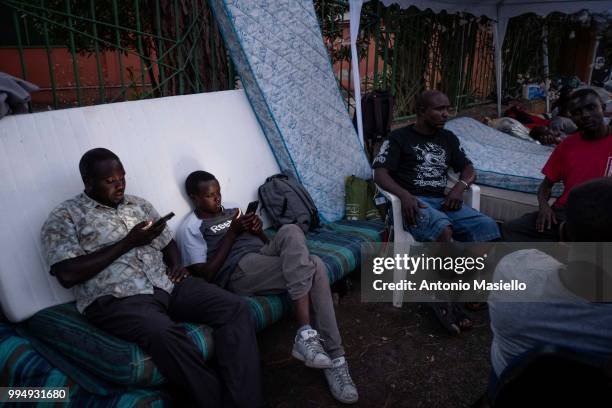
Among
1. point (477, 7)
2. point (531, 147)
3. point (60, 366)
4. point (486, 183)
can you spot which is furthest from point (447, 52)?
point (60, 366)

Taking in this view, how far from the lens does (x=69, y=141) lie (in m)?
2.89

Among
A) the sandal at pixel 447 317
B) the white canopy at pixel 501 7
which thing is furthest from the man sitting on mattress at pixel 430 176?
the white canopy at pixel 501 7

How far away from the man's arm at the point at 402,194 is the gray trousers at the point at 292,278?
935mm

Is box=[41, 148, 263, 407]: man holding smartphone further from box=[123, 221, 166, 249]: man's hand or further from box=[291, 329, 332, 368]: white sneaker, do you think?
box=[291, 329, 332, 368]: white sneaker

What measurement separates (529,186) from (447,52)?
4.64 metres

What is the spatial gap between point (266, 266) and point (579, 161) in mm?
2349

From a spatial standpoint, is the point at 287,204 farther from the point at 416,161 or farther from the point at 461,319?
the point at 461,319

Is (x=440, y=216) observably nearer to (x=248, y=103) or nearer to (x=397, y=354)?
(x=397, y=354)

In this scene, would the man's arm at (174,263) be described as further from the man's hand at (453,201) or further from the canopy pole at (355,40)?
the canopy pole at (355,40)

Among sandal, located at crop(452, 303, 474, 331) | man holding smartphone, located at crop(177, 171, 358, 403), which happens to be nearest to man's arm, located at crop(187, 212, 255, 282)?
man holding smartphone, located at crop(177, 171, 358, 403)

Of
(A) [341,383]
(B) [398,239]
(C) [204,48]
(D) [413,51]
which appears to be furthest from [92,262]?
(D) [413,51]

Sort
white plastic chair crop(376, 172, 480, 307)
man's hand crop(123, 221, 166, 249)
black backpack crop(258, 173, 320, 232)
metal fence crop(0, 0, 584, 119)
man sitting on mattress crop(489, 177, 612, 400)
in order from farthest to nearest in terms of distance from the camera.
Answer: metal fence crop(0, 0, 584, 119)
black backpack crop(258, 173, 320, 232)
white plastic chair crop(376, 172, 480, 307)
man's hand crop(123, 221, 166, 249)
man sitting on mattress crop(489, 177, 612, 400)

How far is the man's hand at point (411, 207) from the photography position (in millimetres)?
3414

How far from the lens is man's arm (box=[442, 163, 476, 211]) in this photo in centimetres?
354
